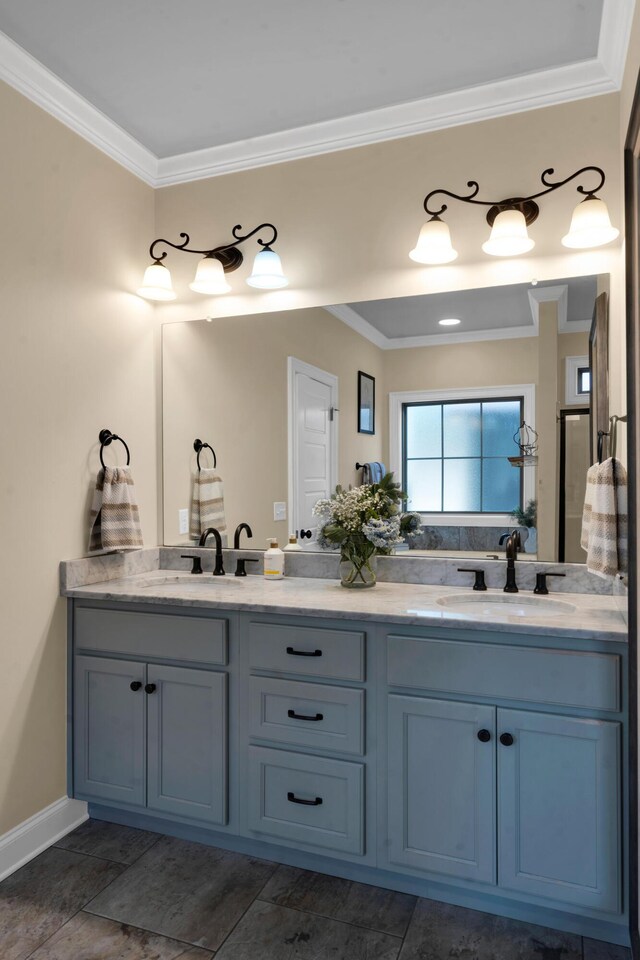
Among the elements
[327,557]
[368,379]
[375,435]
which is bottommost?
[327,557]

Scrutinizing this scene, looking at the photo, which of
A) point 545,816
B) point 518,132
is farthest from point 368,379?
point 545,816

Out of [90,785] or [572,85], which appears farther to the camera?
[90,785]

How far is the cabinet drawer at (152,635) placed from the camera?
7.18ft

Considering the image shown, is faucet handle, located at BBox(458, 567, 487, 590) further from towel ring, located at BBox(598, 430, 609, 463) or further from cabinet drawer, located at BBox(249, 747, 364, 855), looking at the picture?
cabinet drawer, located at BBox(249, 747, 364, 855)

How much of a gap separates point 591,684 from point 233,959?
4.00 ft

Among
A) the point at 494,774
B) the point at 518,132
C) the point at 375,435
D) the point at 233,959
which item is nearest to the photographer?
the point at 233,959

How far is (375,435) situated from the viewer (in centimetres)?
256

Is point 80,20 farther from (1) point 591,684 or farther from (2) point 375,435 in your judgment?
(1) point 591,684

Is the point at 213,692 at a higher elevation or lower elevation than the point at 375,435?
lower

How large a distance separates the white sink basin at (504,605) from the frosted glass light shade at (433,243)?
1229mm

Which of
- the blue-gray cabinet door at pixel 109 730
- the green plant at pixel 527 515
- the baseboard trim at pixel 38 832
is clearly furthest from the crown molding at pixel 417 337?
the baseboard trim at pixel 38 832

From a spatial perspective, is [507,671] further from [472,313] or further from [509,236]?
[509,236]

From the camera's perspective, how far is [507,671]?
183cm

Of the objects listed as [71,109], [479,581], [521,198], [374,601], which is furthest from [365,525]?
[71,109]
